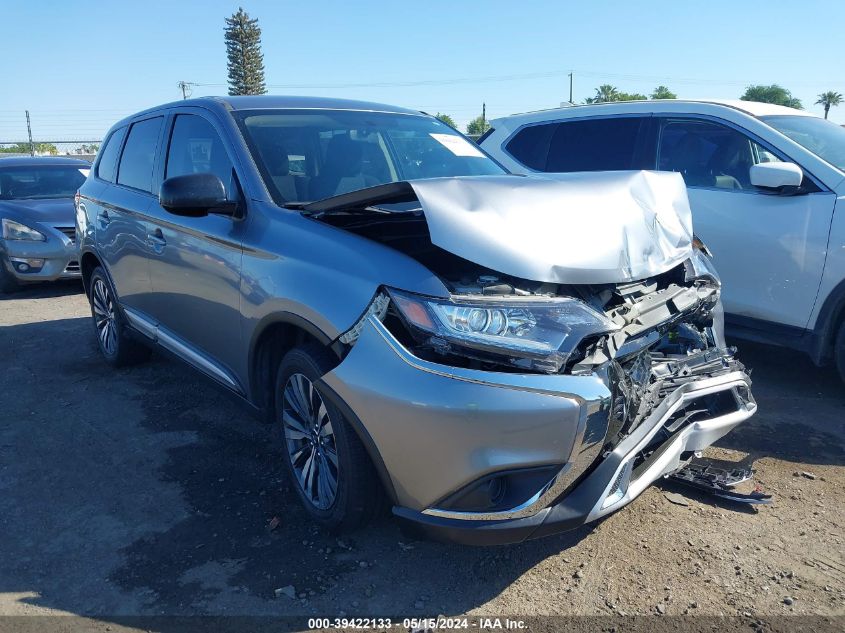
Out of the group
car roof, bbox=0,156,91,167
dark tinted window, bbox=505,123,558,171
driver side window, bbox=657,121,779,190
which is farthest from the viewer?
car roof, bbox=0,156,91,167

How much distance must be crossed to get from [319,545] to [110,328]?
131 inches

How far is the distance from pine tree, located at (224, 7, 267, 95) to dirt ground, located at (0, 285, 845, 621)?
62.8 m

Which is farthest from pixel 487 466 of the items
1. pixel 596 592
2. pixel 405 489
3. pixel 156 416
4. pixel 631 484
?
pixel 156 416

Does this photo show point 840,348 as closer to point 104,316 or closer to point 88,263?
point 104,316

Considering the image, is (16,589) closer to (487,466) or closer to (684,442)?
(487,466)

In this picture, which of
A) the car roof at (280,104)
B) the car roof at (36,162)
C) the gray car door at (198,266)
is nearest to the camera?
the gray car door at (198,266)

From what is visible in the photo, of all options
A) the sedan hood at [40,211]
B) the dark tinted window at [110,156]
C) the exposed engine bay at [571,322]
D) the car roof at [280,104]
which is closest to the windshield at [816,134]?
the exposed engine bay at [571,322]

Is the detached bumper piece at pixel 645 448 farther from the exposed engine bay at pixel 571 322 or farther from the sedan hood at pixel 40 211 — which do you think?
the sedan hood at pixel 40 211

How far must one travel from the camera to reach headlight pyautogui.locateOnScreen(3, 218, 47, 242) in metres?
8.38

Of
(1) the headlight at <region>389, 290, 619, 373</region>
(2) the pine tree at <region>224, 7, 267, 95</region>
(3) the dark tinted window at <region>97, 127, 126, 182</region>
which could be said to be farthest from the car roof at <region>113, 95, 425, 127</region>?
(2) the pine tree at <region>224, 7, 267, 95</region>

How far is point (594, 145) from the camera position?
19.4 feet

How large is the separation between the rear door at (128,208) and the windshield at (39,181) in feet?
15.7

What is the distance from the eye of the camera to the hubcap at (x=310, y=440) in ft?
9.64

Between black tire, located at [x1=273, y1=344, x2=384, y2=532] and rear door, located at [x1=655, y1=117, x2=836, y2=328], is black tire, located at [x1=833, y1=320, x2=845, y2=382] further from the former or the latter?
black tire, located at [x1=273, y1=344, x2=384, y2=532]
